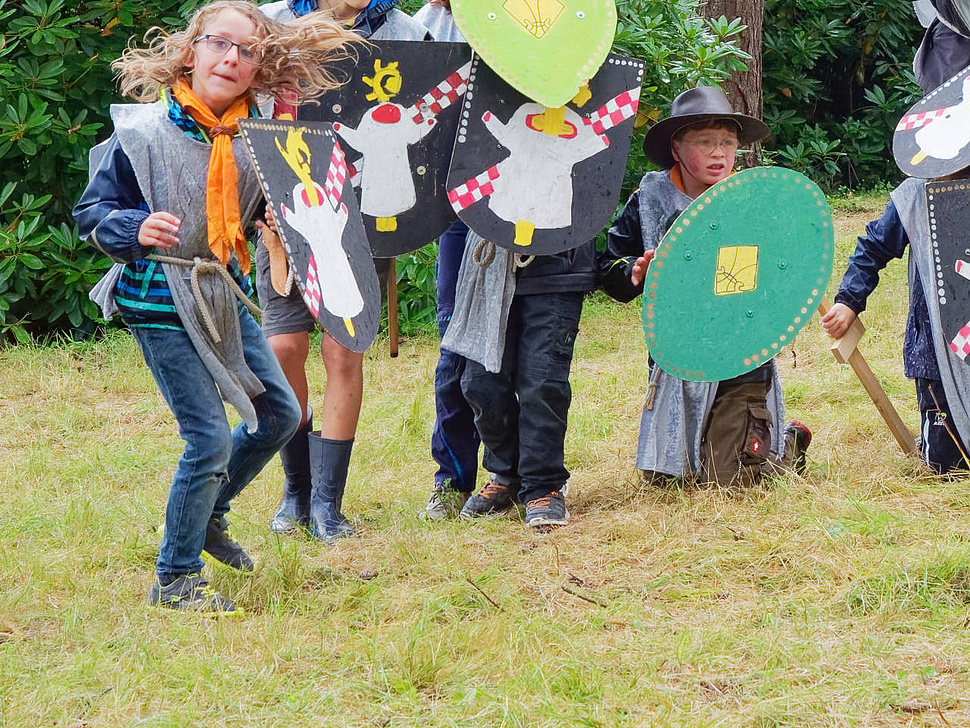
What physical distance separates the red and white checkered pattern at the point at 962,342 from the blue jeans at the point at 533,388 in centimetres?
96

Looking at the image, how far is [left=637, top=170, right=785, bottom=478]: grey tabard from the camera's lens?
11.4 ft

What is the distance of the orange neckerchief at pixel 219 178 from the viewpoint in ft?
9.09

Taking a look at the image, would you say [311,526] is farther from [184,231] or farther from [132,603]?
[184,231]

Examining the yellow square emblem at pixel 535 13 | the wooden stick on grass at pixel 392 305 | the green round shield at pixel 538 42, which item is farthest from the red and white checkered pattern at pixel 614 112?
the wooden stick on grass at pixel 392 305

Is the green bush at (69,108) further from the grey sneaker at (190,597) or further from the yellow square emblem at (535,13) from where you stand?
the grey sneaker at (190,597)

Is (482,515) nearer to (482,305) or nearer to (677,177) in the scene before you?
(482,305)

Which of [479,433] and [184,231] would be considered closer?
[184,231]

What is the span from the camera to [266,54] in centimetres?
285

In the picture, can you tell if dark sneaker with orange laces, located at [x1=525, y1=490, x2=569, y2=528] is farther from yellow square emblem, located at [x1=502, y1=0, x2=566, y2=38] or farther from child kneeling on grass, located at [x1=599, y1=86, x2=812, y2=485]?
yellow square emblem, located at [x1=502, y1=0, x2=566, y2=38]

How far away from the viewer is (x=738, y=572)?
292cm

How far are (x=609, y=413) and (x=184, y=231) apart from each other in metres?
2.23

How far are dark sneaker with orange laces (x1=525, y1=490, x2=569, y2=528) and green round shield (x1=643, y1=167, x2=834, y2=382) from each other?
0.46 metres

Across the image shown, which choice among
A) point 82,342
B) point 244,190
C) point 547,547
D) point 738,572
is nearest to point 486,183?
point 244,190

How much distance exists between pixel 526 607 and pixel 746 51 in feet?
14.2
